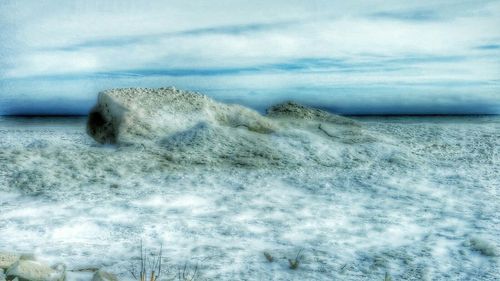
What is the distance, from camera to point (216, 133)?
230 inches

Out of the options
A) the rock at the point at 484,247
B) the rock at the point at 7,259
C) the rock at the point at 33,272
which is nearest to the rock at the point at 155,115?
the rock at the point at 7,259

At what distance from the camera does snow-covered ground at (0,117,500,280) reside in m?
2.78

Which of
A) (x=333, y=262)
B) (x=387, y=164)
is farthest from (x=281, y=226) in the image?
(x=387, y=164)

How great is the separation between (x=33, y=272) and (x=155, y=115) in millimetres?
3972

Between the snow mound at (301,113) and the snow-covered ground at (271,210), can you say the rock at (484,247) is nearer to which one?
the snow-covered ground at (271,210)

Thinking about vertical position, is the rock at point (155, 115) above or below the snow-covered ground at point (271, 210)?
above

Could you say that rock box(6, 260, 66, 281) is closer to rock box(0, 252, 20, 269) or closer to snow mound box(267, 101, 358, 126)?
rock box(0, 252, 20, 269)

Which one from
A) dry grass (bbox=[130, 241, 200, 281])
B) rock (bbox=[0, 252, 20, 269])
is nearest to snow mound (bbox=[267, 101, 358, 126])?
dry grass (bbox=[130, 241, 200, 281])

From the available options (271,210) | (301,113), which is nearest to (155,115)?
(301,113)

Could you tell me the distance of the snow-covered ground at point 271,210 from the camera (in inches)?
109

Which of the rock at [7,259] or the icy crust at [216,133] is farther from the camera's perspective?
the icy crust at [216,133]

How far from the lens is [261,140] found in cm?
593

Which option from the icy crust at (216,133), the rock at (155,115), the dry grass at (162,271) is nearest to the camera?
the dry grass at (162,271)

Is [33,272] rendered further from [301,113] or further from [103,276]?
[301,113]
